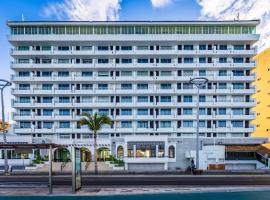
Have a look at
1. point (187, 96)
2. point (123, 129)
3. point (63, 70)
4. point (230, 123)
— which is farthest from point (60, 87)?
point (230, 123)

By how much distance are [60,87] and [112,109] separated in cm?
1320

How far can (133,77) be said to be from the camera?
200 ft

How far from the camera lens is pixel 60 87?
62344 millimetres

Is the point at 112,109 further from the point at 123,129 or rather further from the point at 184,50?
the point at 184,50

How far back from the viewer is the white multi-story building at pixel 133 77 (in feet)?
198

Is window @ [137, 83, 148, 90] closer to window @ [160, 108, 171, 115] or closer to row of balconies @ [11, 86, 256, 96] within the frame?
row of balconies @ [11, 86, 256, 96]

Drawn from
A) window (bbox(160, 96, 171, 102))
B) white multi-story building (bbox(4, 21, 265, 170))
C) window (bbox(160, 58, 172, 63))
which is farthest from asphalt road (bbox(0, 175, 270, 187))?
window (bbox(160, 58, 172, 63))

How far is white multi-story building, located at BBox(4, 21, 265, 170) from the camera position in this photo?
6041 cm

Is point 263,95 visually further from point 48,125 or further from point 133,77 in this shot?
point 48,125

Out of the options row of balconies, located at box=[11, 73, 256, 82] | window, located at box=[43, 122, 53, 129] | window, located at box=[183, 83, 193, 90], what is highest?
row of balconies, located at box=[11, 73, 256, 82]

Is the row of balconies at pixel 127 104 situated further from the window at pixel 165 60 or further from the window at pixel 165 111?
the window at pixel 165 60

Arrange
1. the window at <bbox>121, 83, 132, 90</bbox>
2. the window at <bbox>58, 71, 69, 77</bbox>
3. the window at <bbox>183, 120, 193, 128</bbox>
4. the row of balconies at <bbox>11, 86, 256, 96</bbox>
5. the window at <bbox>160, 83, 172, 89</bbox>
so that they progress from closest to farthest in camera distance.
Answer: the row of balconies at <bbox>11, 86, 256, 96</bbox>
the window at <bbox>183, 120, 193, 128</bbox>
the window at <bbox>121, 83, 132, 90</bbox>
the window at <bbox>160, 83, 172, 89</bbox>
the window at <bbox>58, 71, 69, 77</bbox>

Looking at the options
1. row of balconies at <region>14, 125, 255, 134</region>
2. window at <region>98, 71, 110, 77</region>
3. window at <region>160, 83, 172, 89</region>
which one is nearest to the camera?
row of balconies at <region>14, 125, 255, 134</region>

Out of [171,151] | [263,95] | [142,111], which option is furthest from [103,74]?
[263,95]
